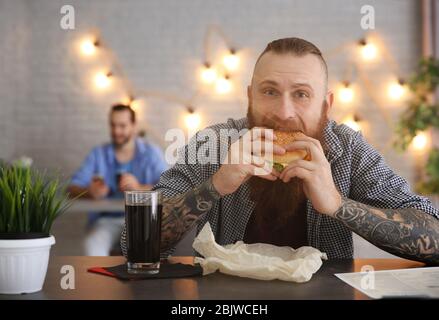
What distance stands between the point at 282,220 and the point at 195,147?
0.35 m

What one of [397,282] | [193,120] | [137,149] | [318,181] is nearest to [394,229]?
[318,181]

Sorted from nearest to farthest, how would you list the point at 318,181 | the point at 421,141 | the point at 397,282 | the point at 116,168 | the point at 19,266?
the point at 19,266
the point at 397,282
the point at 318,181
the point at 116,168
the point at 421,141

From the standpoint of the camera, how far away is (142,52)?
4504 mm

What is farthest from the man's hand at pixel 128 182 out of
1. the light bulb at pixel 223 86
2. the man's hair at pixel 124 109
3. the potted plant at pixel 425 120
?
the potted plant at pixel 425 120

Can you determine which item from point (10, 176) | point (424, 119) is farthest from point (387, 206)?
point (424, 119)

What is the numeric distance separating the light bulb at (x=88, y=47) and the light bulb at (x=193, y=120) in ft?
2.79

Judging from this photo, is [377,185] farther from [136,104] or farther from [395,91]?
[136,104]

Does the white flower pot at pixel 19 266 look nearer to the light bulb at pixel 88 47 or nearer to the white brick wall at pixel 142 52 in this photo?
the white brick wall at pixel 142 52

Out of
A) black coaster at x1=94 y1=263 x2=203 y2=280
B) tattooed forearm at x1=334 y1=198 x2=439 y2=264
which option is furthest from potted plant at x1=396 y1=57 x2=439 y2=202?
black coaster at x1=94 y1=263 x2=203 y2=280

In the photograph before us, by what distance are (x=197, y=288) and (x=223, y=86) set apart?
3.44m

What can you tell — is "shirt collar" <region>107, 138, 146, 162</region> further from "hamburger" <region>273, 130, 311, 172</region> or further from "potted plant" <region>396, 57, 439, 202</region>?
"hamburger" <region>273, 130, 311, 172</region>

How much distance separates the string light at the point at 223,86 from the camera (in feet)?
14.6

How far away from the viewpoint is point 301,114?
73.8 inches

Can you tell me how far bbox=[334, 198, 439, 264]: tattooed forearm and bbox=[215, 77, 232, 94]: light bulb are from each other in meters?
2.98
